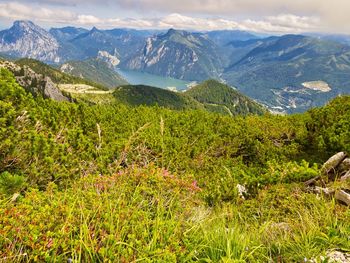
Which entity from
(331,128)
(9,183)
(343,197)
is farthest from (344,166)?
(9,183)

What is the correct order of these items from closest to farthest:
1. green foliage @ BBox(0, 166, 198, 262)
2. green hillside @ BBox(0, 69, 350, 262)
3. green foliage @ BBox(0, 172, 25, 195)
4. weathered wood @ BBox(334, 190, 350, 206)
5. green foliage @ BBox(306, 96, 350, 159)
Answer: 1. green foliage @ BBox(0, 166, 198, 262)
2. green hillside @ BBox(0, 69, 350, 262)
3. green foliage @ BBox(0, 172, 25, 195)
4. weathered wood @ BBox(334, 190, 350, 206)
5. green foliage @ BBox(306, 96, 350, 159)

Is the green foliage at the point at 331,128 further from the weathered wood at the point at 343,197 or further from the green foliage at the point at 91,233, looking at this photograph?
the green foliage at the point at 91,233

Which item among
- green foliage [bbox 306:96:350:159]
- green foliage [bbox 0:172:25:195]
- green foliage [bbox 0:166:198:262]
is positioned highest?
green foliage [bbox 0:166:198:262]

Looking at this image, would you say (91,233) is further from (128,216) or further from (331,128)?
(331,128)

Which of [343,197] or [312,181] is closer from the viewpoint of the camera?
[343,197]

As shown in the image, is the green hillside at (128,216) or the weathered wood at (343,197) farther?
the weathered wood at (343,197)

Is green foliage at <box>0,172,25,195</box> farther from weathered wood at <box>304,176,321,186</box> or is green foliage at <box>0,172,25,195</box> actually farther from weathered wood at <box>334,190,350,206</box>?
weathered wood at <box>304,176,321,186</box>

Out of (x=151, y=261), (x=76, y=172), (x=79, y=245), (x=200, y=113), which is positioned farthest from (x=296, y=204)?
(x=200, y=113)

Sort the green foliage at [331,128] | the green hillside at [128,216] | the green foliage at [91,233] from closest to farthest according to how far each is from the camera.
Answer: the green foliage at [91,233]
the green hillside at [128,216]
the green foliage at [331,128]

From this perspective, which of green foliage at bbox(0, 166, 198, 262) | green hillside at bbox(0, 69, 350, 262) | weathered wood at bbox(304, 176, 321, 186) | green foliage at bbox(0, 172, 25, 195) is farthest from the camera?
weathered wood at bbox(304, 176, 321, 186)

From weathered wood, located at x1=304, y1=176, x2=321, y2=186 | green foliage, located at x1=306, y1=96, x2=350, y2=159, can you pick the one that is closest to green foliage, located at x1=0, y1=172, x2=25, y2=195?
weathered wood, located at x1=304, y1=176, x2=321, y2=186

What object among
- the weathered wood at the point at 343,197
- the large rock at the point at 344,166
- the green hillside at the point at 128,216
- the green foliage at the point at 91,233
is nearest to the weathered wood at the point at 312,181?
the green hillside at the point at 128,216

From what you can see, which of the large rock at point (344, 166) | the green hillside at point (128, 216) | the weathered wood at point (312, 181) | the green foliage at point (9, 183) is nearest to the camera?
the green hillside at point (128, 216)

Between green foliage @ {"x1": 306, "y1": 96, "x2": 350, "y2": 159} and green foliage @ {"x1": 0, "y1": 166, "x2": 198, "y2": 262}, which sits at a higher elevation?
green foliage @ {"x1": 0, "y1": 166, "x2": 198, "y2": 262}
